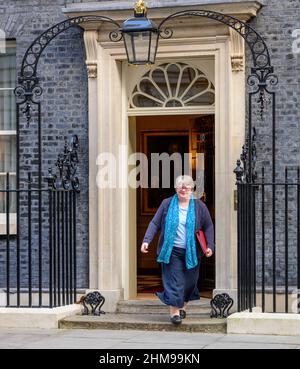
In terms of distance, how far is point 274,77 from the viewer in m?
12.7

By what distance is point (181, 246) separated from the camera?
39.7ft

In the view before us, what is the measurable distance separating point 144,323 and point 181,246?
945 mm

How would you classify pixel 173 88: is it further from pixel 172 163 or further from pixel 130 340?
pixel 130 340

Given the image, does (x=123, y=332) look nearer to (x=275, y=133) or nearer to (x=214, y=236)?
(x=214, y=236)

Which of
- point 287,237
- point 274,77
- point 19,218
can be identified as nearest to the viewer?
point 287,237

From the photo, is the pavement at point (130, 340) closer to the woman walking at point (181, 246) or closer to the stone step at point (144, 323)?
the stone step at point (144, 323)

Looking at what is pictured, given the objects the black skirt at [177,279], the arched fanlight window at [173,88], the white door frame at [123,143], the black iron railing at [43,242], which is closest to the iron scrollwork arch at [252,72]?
the white door frame at [123,143]

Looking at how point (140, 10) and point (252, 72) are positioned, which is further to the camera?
point (252, 72)

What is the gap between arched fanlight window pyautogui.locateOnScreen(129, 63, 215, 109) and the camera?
44.3ft

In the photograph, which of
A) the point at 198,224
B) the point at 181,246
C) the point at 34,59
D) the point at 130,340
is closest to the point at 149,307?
the point at 181,246

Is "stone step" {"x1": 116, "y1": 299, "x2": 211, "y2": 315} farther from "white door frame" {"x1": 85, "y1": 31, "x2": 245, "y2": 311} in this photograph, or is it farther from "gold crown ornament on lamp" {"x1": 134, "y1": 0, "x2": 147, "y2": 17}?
"gold crown ornament on lamp" {"x1": 134, "y1": 0, "x2": 147, "y2": 17}

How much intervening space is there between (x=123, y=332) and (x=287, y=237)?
2.04 metres

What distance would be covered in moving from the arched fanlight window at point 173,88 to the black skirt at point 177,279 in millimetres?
2227

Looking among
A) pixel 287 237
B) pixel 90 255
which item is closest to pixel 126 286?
pixel 90 255
